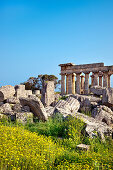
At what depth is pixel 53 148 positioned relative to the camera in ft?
20.8

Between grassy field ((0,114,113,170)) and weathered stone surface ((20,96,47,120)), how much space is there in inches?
18.1

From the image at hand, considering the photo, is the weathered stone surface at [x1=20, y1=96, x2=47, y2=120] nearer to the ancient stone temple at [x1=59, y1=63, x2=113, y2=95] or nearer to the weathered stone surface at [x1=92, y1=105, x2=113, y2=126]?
the weathered stone surface at [x1=92, y1=105, x2=113, y2=126]

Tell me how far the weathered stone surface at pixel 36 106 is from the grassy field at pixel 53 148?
46 centimetres

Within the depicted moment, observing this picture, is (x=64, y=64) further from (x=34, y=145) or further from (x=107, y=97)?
(x=34, y=145)

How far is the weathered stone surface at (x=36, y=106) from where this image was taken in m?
10.0

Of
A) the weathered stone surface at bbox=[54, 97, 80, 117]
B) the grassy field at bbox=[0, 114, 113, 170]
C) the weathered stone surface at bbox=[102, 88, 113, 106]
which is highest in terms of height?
the weathered stone surface at bbox=[102, 88, 113, 106]

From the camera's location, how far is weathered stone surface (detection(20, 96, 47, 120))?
10.0 meters

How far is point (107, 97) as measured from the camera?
14250mm

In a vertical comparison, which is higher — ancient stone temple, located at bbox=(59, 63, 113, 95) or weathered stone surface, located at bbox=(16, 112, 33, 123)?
ancient stone temple, located at bbox=(59, 63, 113, 95)

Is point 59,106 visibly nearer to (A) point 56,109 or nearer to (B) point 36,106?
(A) point 56,109

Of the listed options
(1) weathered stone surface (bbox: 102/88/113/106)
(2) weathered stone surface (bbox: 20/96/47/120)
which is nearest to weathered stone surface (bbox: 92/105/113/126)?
(1) weathered stone surface (bbox: 102/88/113/106)

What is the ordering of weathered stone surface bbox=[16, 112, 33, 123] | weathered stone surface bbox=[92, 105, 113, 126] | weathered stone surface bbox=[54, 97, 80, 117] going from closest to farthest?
1. weathered stone surface bbox=[16, 112, 33, 123]
2. weathered stone surface bbox=[92, 105, 113, 126]
3. weathered stone surface bbox=[54, 97, 80, 117]

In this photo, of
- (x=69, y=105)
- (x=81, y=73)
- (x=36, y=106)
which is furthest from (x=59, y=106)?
(x=81, y=73)

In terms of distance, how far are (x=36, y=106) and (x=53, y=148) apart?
415 centimetres
